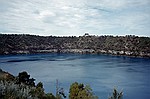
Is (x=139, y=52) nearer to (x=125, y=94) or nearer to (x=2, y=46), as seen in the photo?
(x=2, y=46)

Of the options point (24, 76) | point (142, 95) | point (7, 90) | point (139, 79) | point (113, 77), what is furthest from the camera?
point (113, 77)

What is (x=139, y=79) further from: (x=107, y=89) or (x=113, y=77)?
(x=107, y=89)

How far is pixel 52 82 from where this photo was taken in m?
73.1

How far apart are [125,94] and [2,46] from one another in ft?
538

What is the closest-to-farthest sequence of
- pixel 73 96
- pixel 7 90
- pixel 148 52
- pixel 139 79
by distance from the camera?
pixel 7 90 < pixel 73 96 < pixel 139 79 < pixel 148 52

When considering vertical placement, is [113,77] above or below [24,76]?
below

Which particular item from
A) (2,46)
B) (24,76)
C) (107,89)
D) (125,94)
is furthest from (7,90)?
(2,46)

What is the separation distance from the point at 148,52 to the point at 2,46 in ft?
421

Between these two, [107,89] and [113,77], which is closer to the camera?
[107,89]

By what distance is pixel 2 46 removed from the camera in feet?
655

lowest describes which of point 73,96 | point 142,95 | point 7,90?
point 142,95

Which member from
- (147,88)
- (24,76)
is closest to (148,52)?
(147,88)

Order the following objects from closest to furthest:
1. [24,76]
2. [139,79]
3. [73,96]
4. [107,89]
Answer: [73,96]
[24,76]
[107,89]
[139,79]

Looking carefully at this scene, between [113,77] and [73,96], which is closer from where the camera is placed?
[73,96]
